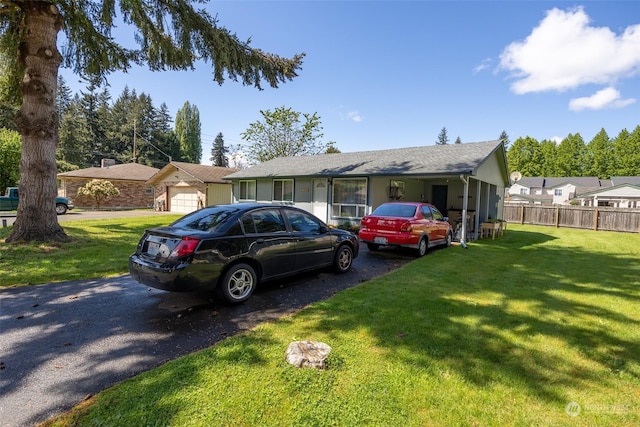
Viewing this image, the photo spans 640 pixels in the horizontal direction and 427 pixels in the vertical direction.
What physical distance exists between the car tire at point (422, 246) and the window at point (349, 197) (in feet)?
17.8

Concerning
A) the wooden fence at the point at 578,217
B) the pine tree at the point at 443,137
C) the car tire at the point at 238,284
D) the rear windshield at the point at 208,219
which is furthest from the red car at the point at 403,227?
the pine tree at the point at 443,137

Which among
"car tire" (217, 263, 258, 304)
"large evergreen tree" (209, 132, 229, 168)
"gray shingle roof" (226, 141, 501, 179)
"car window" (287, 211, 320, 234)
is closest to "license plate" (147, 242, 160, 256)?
"car tire" (217, 263, 258, 304)

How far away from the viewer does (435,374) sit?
2.90 metres

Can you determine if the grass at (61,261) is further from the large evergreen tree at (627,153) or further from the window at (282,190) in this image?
the large evergreen tree at (627,153)

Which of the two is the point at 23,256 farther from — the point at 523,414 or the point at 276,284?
the point at 523,414

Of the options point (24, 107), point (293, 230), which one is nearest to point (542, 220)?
point (293, 230)

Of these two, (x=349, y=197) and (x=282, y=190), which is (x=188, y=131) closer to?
(x=282, y=190)

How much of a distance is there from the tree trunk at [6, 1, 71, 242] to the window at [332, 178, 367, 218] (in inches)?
420

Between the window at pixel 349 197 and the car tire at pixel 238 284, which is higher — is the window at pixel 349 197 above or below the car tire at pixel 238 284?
above

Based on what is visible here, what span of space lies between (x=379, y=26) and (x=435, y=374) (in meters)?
12.8

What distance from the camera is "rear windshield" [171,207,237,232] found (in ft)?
15.8

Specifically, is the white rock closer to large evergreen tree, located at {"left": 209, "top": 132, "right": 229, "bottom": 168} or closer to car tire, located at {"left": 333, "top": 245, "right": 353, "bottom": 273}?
car tire, located at {"left": 333, "top": 245, "right": 353, "bottom": 273}

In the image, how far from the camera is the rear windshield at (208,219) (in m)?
4.81

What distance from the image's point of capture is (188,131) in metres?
55.8
